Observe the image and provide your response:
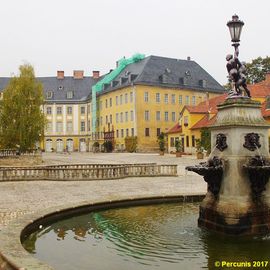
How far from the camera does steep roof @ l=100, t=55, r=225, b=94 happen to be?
62156mm

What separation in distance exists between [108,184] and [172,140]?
37467 mm

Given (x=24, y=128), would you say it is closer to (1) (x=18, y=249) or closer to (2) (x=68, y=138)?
(1) (x=18, y=249)

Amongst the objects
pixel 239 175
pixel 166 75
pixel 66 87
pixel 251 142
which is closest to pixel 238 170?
pixel 239 175

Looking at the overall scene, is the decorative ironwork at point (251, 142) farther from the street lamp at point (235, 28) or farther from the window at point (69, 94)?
the window at point (69, 94)

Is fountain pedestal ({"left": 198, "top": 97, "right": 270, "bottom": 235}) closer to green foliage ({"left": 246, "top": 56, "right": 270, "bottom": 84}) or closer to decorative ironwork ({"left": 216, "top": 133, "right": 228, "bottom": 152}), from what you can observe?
decorative ironwork ({"left": 216, "top": 133, "right": 228, "bottom": 152})

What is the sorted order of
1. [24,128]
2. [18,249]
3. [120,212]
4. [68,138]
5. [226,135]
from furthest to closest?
1. [68,138]
2. [24,128]
3. [120,212]
4. [226,135]
5. [18,249]

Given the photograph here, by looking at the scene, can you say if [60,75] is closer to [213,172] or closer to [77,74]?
[77,74]

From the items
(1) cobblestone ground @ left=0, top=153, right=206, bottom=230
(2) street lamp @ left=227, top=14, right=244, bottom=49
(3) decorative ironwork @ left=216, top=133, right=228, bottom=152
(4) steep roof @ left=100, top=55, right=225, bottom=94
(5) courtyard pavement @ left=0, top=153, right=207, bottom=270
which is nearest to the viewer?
(5) courtyard pavement @ left=0, top=153, right=207, bottom=270

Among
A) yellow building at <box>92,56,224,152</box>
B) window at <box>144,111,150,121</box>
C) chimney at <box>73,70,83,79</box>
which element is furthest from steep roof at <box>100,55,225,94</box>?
chimney at <box>73,70,83,79</box>

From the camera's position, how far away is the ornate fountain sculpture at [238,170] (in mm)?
7578

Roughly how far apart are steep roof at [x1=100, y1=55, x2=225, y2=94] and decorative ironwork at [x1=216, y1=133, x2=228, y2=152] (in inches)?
2067

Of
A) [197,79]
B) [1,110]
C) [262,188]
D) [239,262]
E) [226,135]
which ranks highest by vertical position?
[197,79]

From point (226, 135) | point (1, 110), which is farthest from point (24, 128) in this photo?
point (226, 135)

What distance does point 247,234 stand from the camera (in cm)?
751
